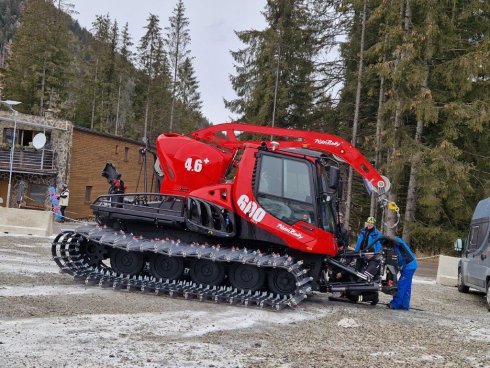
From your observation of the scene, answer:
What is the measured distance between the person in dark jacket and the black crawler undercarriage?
18 cm

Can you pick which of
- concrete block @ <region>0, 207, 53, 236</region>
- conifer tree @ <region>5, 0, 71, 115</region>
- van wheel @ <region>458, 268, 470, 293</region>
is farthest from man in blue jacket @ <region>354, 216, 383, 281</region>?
conifer tree @ <region>5, 0, 71, 115</region>

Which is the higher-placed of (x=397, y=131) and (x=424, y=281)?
(x=397, y=131)

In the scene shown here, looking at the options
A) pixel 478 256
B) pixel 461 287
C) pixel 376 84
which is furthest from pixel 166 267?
pixel 376 84

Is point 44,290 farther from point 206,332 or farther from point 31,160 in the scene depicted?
point 31,160

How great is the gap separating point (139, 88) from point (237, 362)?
175ft

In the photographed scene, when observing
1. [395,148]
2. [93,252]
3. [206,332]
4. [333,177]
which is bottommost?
[206,332]

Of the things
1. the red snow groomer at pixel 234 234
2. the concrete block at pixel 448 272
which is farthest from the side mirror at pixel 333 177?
the concrete block at pixel 448 272

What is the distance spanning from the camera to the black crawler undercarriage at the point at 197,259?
9430 millimetres

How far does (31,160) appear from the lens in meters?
31.4

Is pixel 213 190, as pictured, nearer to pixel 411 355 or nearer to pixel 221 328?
pixel 221 328

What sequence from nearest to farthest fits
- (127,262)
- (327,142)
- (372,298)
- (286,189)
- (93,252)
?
(286,189) → (127,262) → (93,252) → (372,298) → (327,142)

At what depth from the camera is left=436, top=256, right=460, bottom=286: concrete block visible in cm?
1719

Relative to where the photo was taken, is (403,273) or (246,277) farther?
(403,273)

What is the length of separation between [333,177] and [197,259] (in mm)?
2827
